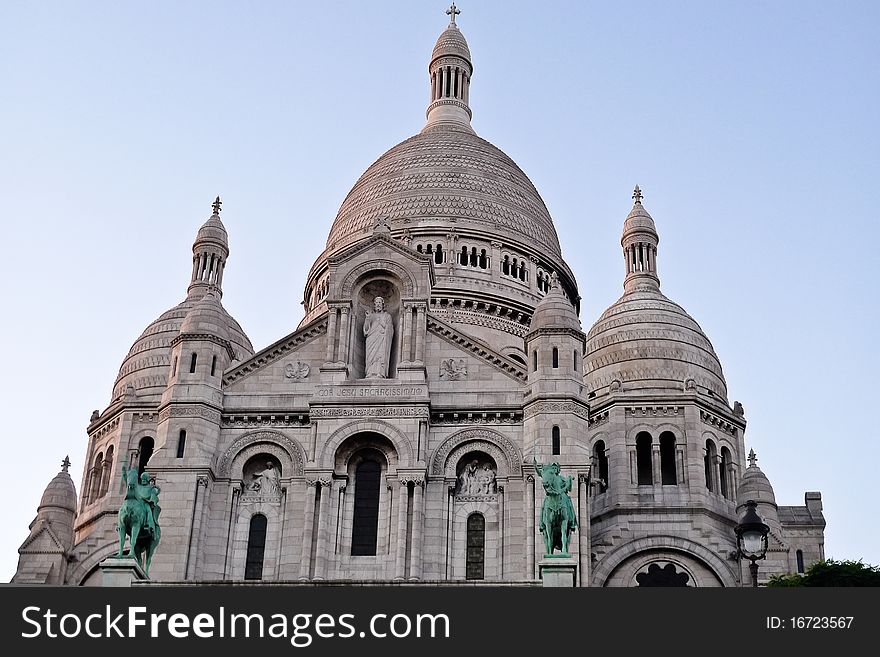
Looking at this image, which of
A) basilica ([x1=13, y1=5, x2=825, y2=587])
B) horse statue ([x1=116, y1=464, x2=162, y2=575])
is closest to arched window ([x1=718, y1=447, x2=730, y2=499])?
basilica ([x1=13, y1=5, x2=825, y2=587])

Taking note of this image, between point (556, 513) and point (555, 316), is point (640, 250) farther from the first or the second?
point (556, 513)

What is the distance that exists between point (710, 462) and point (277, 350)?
17.9 m

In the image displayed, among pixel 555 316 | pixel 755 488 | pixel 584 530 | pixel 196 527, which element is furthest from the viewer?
pixel 755 488

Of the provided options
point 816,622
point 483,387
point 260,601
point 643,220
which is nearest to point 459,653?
point 260,601

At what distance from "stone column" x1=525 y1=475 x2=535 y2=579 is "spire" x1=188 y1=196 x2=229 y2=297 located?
75.2 feet

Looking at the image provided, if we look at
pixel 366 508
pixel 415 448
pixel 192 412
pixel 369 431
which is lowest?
pixel 366 508

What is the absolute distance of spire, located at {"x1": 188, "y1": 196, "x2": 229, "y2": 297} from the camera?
63.9 m

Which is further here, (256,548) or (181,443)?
(181,443)

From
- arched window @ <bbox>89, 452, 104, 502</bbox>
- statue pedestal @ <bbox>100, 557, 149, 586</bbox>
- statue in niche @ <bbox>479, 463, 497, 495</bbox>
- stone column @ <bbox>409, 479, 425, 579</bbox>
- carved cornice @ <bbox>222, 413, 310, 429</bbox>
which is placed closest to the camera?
statue pedestal @ <bbox>100, 557, 149, 586</bbox>

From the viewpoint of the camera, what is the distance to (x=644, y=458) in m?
57.7

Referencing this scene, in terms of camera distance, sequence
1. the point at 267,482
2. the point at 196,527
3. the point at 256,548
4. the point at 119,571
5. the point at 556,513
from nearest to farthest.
A: the point at 119,571 → the point at 556,513 → the point at 196,527 → the point at 256,548 → the point at 267,482

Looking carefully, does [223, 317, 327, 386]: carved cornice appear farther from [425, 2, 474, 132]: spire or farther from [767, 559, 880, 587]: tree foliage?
[425, 2, 474, 132]: spire

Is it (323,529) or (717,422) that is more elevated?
(717,422)

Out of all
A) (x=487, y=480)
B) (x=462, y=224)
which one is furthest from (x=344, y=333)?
(x=462, y=224)
